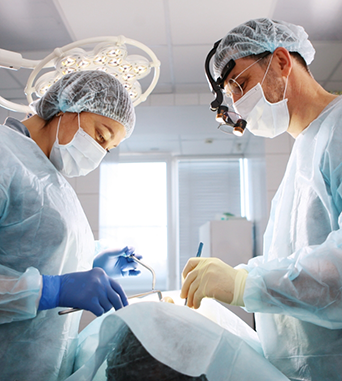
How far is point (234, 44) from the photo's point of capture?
1.25 metres

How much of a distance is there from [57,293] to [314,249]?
65 cm

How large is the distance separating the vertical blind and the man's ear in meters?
3.15

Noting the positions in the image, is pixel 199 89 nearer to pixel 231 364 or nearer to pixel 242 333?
pixel 242 333

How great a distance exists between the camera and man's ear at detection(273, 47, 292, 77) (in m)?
1.19

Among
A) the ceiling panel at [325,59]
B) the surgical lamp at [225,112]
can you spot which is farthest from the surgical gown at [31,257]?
the ceiling panel at [325,59]

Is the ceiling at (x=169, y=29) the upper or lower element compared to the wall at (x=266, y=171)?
upper

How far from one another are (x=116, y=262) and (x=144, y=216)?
2.61 metres

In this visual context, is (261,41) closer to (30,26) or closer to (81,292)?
(81,292)

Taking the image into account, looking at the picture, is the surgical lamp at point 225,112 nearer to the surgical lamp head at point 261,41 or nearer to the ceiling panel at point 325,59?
the surgical lamp head at point 261,41

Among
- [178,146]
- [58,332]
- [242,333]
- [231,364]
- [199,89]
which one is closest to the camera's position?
[231,364]

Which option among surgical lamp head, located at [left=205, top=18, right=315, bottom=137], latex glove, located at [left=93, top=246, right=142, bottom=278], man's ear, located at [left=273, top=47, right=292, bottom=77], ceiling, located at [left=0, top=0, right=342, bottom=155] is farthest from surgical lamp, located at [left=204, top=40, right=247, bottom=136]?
ceiling, located at [left=0, top=0, right=342, bottom=155]

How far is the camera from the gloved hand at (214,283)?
85cm

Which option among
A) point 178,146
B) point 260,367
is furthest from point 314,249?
point 178,146

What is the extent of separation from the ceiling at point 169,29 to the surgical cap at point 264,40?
977 millimetres
